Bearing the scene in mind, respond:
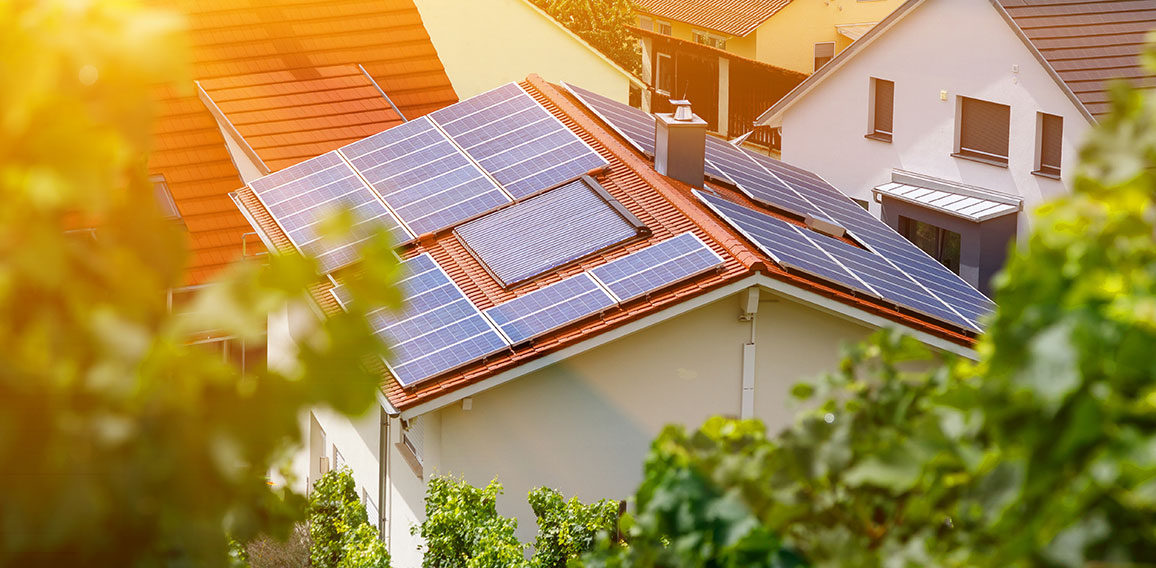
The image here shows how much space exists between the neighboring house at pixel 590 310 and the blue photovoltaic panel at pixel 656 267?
0.02 m

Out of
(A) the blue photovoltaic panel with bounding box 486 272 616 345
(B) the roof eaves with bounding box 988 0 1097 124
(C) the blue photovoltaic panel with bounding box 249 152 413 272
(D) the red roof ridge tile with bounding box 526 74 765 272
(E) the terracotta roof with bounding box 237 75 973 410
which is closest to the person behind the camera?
(E) the terracotta roof with bounding box 237 75 973 410

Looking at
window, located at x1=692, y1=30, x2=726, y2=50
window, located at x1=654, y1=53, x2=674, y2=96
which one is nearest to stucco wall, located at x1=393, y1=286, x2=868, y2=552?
window, located at x1=654, y1=53, x2=674, y2=96

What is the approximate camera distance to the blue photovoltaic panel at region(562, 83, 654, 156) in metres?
18.6

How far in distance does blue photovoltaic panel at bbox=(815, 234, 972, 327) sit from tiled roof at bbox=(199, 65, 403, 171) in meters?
12.2

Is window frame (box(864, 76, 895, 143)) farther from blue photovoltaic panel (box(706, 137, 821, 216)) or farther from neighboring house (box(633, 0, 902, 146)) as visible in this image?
neighboring house (box(633, 0, 902, 146))

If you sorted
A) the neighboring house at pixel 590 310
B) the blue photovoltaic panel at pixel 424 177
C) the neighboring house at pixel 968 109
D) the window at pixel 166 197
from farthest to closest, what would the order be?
the neighboring house at pixel 968 109, the window at pixel 166 197, the blue photovoltaic panel at pixel 424 177, the neighboring house at pixel 590 310

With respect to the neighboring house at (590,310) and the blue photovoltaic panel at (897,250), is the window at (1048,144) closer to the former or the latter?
the blue photovoltaic panel at (897,250)

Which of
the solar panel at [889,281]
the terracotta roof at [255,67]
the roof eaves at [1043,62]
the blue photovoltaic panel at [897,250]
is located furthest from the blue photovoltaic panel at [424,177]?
the roof eaves at [1043,62]

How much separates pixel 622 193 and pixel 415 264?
278cm

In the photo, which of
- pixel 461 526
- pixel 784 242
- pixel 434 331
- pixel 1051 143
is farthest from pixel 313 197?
pixel 1051 143

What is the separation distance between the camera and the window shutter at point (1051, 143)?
2595cm

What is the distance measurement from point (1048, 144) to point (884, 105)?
4.54 m

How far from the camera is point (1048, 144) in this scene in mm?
26250

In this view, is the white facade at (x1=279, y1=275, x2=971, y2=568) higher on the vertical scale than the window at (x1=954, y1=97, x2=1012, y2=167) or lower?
lower
